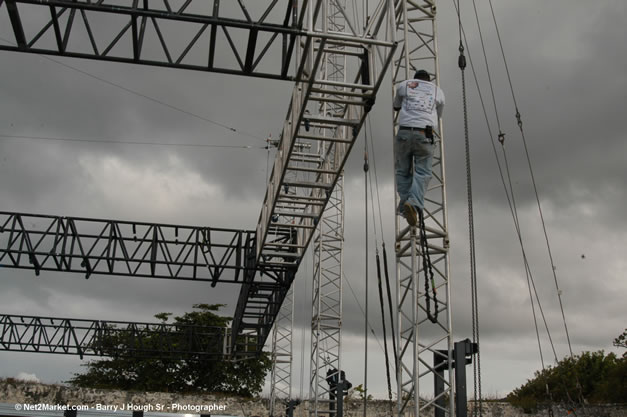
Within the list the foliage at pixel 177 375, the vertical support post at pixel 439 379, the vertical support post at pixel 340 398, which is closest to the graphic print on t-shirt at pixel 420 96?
the vertical support post at pixel 439 379

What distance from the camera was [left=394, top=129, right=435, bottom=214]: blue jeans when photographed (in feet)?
28.3

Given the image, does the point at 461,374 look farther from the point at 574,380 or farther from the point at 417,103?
the point at 574,380

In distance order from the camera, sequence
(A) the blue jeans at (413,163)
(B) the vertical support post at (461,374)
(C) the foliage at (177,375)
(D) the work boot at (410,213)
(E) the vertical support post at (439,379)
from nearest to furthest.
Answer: (D) the work boot at (410,213)
(A) the blue jeans at (413,163)
(B) the vertical support post at (461,374)
(E) the vertical support post at (439,379)
(C) the foliage at (177,375)

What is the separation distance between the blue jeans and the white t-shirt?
159 millimetres

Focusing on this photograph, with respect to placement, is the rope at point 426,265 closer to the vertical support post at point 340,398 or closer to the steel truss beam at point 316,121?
the steel truss beam at point 316,121

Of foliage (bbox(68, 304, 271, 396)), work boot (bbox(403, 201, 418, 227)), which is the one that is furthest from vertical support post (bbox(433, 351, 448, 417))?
foliage (bbox(68, 304, 271, 396))

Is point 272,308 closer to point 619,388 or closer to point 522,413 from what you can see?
point 522,413

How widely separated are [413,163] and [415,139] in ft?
1.13

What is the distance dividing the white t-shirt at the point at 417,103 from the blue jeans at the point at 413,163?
0.52 ft

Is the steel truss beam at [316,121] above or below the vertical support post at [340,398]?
above

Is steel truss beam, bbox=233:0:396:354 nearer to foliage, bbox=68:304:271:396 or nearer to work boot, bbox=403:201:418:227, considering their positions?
work boot, bbox=403:201:418:227

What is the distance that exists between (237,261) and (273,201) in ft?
12.6

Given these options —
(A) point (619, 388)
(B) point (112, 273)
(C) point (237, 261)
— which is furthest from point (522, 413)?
(B) point (112, 273)

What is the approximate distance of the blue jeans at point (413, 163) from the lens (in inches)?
340
